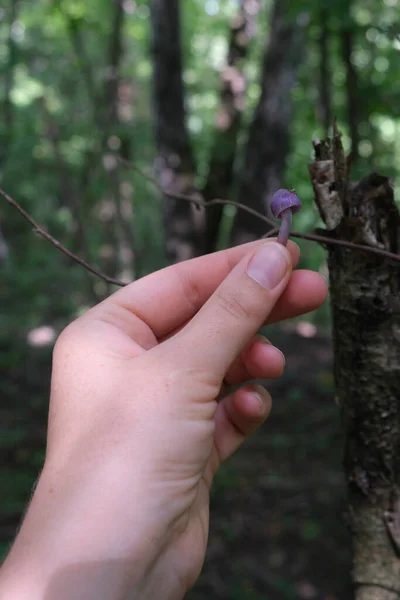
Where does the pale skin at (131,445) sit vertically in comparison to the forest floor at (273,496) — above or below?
above

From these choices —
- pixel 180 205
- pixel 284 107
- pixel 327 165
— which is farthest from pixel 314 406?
pixel 327 165

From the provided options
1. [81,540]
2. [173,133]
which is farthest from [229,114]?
[81,540]

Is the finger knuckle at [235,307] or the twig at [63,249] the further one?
the twig at [63,249]

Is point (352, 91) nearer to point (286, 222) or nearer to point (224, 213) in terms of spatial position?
point (224, 213)

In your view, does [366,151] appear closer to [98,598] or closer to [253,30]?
[253,30]

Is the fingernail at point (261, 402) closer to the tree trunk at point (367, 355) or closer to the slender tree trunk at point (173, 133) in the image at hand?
the tree trunk at point (367, 355)

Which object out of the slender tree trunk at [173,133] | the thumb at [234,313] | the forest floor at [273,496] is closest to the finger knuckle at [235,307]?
the thumb at [234,313]

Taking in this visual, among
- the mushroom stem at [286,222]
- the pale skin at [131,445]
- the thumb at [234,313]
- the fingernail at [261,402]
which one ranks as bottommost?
the fingernail at [261,402]
